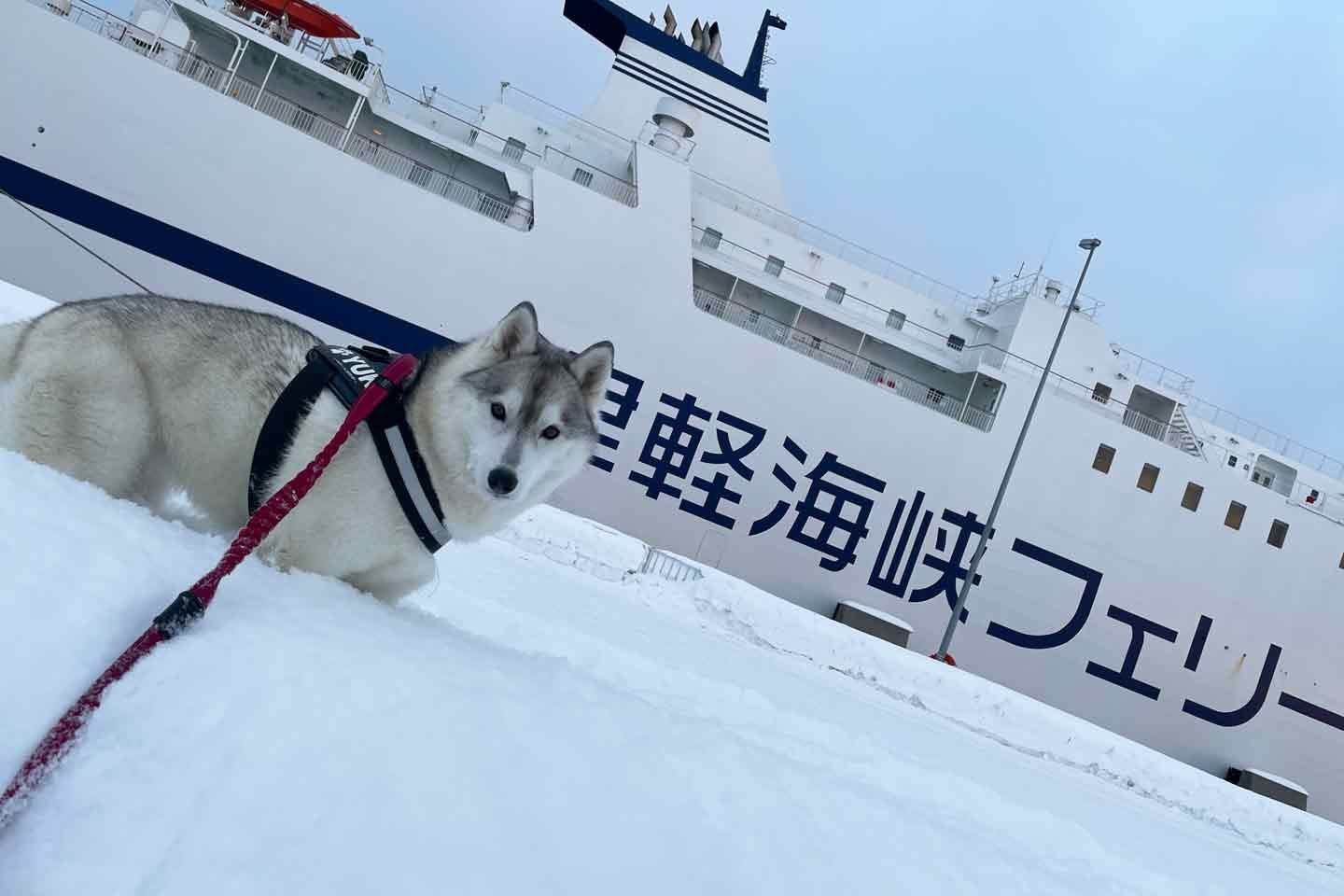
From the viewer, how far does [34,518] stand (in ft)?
3.59

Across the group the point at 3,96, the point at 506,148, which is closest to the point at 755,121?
the point at 506,148

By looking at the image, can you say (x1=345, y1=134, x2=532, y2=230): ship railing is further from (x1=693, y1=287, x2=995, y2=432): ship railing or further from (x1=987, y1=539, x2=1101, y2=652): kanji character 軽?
(x1=987, y1=539, x2=1101, y2=652): kanji character 軽

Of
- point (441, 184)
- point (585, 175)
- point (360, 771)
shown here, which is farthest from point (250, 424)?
point (585, 175)

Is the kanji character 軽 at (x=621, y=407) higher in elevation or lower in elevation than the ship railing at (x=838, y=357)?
lower

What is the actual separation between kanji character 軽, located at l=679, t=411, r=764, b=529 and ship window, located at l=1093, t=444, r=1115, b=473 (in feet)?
19.5

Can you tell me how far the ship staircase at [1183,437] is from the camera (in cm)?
1404

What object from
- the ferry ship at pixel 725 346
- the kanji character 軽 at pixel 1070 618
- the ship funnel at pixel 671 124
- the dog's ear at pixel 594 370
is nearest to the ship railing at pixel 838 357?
the ferry ship at pixel 725 346

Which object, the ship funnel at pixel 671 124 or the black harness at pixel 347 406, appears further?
the ship funnel at pixel 671 124

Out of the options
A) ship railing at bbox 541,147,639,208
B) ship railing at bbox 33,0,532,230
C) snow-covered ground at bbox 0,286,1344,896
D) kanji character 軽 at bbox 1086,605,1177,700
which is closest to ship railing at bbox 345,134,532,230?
ship railing at bbox 33,0,532,230

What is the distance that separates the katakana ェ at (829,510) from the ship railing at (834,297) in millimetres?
2808

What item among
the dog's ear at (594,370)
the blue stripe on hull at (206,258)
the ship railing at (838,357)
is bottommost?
the dog's ear at (594,370)

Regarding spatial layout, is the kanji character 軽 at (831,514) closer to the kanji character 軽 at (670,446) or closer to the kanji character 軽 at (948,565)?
the kanji character 軽 at (948,565)

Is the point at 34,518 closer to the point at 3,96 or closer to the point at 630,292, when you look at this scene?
the point at 630,292

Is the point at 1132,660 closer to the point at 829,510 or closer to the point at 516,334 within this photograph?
the point at 829,510
